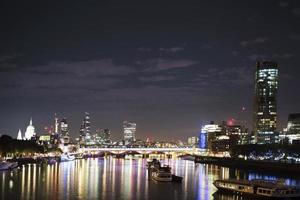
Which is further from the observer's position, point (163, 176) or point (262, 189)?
point (163, 176)

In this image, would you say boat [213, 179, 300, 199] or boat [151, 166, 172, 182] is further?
boat [151, 166, 172, 182]

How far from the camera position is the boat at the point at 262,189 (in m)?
49.6

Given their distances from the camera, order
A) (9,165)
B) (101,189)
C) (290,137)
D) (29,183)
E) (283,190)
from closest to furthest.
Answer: (283,190), (101,189), (29,183), (9,165), (290,137)

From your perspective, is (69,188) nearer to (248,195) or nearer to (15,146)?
(248,195)

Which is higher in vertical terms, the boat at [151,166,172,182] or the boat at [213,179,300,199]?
the boat at [213,179,300,199]

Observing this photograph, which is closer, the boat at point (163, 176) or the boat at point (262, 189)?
the boat at point (262, 189)

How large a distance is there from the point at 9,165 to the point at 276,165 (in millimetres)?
53560

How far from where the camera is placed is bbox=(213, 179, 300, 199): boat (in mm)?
49625

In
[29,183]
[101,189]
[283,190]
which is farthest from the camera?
[29,183]

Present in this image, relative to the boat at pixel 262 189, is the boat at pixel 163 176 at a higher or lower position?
lower

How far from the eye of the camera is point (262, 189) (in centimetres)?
5122

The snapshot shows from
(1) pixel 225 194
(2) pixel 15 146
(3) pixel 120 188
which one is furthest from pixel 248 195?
(2) pixel 15 146

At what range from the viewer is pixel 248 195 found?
52375 millimetres

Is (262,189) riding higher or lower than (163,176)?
higher
